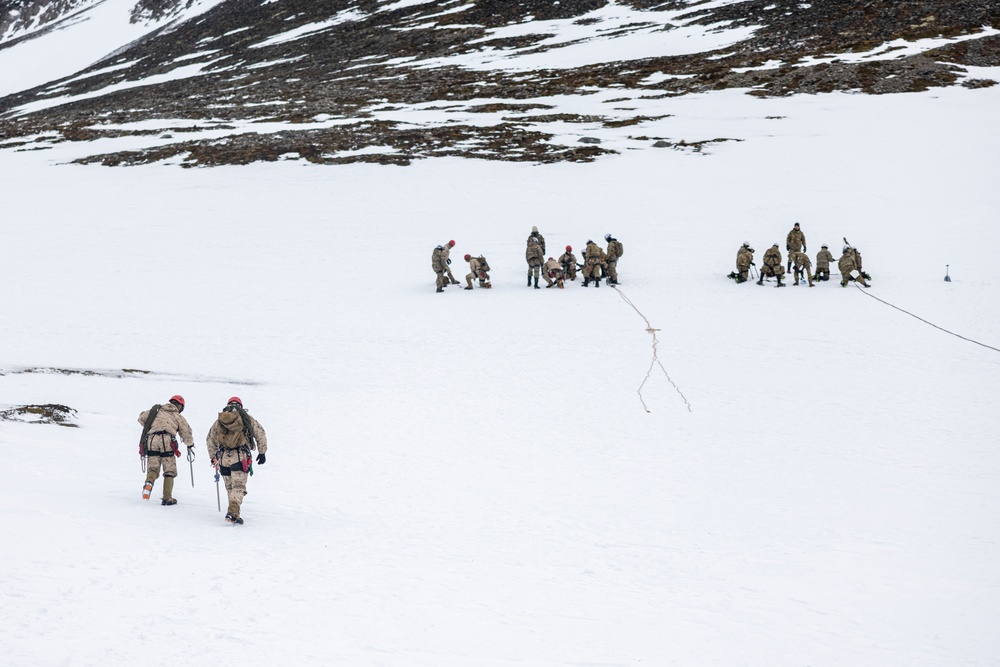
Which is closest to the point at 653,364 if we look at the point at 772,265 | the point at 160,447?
the point at 772,265

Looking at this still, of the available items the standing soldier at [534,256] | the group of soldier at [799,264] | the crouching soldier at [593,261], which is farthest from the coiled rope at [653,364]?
the group of soldier at [799,264]

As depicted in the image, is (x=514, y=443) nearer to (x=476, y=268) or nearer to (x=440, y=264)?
(x=440, y=264)

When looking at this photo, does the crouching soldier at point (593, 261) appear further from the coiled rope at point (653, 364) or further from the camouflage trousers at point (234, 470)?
the camouflage trousers at point (234, 470)

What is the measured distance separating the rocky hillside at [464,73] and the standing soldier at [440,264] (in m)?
19.4

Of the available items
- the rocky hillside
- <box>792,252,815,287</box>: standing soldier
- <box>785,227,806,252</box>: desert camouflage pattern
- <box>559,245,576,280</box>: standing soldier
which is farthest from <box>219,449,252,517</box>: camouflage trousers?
the rocky hillside

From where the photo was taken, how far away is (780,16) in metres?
68.3

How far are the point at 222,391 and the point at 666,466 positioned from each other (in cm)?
840

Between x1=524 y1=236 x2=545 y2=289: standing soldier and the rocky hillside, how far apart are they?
1822cm

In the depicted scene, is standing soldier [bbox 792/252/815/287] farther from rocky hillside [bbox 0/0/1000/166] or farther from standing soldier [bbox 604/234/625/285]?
rocky hillside [bbox 0/0/1000/166]

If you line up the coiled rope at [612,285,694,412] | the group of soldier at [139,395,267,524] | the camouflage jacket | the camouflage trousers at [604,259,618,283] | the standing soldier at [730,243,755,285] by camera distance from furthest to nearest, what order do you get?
the camouflage trousers at [604,259,618,283] < the standing soldier at [730,243,755,285] < the coiled rope at [612,285,694,412] < the camouflage jacket < the group of soldier at [139,395,267,524]

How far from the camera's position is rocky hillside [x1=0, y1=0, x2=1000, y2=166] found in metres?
46.8

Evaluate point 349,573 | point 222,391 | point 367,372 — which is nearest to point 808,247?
point 367,372

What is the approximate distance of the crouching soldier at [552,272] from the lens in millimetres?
23000

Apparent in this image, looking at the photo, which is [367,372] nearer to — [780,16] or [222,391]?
[222,391]
